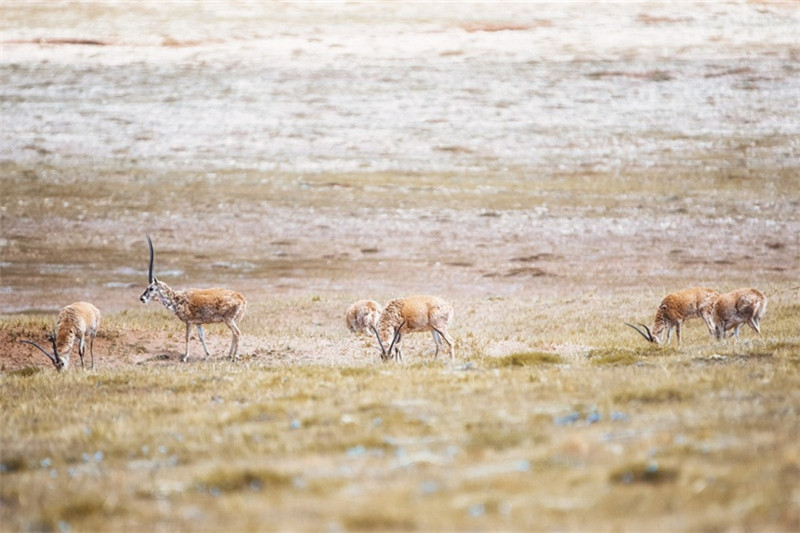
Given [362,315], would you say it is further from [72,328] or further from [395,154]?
[395,154]

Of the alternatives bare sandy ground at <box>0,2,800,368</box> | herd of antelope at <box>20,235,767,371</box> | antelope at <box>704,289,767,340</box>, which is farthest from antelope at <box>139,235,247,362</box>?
antelope at <box>704,289,767,340</box>

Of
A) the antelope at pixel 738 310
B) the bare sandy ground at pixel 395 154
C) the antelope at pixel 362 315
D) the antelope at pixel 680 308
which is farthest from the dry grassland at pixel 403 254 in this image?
the antelope at pixel 362 315

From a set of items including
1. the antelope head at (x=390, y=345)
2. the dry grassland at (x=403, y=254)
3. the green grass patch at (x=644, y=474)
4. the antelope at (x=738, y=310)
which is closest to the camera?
the green grass patch at (x=644, y=474)

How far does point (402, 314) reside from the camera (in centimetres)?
2233

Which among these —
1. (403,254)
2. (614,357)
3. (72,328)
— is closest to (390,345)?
(614,357)

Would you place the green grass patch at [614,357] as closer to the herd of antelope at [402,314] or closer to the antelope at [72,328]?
→ the herd of antelope at [402,314]

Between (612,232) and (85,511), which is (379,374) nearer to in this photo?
(85,511)

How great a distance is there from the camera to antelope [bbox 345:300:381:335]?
26.7 m

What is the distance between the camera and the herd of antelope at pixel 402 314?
22.4 m

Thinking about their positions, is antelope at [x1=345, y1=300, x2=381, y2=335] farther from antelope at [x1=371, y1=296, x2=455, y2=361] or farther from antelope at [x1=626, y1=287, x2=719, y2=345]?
antelope at [x1=626, y1=287, x2=719, y2=345]

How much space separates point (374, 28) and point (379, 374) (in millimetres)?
84182

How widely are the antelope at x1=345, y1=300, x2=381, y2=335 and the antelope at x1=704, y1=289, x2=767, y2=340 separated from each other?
9.09 meters

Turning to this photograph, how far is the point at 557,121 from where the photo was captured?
73.6 metres

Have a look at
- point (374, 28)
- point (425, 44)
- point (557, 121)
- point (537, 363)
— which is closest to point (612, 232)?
point (557, 121)
